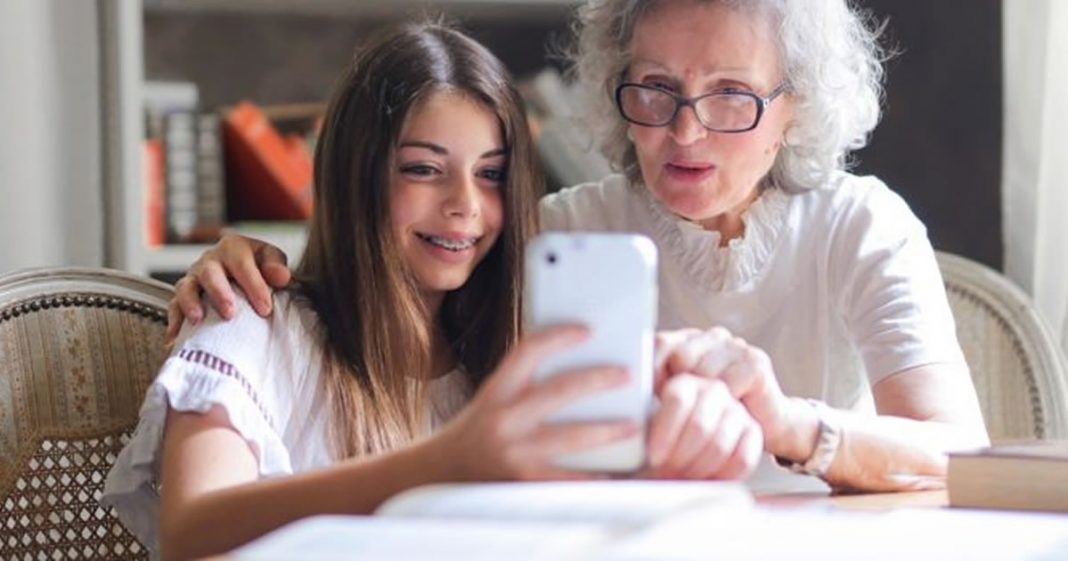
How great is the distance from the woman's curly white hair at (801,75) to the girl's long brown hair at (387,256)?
0.21 m

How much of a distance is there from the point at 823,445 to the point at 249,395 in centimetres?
45

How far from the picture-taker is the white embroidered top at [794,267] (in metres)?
1.67

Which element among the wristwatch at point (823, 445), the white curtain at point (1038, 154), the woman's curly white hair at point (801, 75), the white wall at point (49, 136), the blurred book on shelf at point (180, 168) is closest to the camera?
the wristwatch at point (823, 445)

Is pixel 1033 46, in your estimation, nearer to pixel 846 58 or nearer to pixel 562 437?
pixel 846 58

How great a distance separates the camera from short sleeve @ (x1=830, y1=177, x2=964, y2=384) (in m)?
Answer: 1.56

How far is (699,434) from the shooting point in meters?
1.04

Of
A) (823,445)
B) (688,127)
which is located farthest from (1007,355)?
(823,445)

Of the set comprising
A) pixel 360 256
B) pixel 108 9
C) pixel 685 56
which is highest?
pixel 108 9

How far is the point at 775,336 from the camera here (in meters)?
1.73

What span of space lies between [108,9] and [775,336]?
51.4 inches

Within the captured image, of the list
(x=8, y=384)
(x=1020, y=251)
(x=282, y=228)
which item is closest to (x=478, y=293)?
(x=8, y=384)

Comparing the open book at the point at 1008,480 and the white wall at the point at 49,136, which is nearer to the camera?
the open book at the point at 1008,480

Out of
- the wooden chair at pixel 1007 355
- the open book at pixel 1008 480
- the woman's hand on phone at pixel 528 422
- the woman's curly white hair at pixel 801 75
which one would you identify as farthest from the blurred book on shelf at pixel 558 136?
the woman's hand on phone at pixel 528 422

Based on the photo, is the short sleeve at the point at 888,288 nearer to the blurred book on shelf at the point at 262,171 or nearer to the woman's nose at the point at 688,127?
the woman's nose at the point at 688,127
